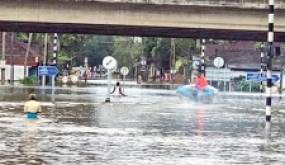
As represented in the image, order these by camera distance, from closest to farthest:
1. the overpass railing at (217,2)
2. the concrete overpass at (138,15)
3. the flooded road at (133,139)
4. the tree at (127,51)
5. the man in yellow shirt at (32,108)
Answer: the flooded road at (133,139), the man in yellow shirt at (32,108), the overpass railing at (217,2), the concrete overpass at (138,15), the tree at (127,51)

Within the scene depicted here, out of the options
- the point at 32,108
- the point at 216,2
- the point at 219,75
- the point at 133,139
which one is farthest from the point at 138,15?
the point at 219,75

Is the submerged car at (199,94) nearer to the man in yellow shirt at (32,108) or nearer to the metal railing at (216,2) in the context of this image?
the metal railing at (216,2)

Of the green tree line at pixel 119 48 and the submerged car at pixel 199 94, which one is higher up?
the green tree line at pixel 119 48

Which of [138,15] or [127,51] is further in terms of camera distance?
[127,51]

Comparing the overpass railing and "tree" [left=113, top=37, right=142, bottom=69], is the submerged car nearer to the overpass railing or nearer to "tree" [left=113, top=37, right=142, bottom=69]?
the overpass railing

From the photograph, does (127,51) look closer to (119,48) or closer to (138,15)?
(119,48)

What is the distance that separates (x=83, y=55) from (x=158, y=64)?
36.3m

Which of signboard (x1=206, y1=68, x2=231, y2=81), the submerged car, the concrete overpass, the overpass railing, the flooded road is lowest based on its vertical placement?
the flooded road

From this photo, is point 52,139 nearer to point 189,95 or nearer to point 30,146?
point 30,146

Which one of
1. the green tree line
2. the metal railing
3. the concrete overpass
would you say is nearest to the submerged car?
the concrete overpass

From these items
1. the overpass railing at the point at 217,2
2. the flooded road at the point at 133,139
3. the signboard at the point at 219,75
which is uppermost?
the overpass railing at the point at 217,2

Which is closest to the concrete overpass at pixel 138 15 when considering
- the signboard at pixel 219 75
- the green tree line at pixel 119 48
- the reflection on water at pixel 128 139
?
the reflection on water at pixel 128 139

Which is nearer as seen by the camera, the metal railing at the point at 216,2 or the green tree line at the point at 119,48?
the metal railing at the point at 216,2

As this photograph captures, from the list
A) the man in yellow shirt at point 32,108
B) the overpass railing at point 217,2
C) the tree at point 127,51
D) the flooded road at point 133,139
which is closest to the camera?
the flooded road at point 133,139
